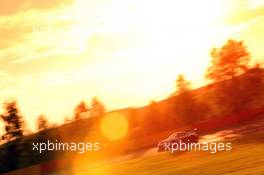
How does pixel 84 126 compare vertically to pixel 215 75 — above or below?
below

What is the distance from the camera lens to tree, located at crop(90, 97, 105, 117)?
5434cm

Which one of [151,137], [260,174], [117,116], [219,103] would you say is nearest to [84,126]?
[117,116]

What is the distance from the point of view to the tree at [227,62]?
47250mm

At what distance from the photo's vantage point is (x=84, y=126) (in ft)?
157

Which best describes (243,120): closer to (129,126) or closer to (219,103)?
(219,103)

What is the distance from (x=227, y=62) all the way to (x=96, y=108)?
731 inches

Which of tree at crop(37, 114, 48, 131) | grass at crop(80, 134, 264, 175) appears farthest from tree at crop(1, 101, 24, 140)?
grass at crop(80, 134, 264, 175)

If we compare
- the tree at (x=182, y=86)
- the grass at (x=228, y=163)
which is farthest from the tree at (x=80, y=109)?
the grass at (x=228, y=163)

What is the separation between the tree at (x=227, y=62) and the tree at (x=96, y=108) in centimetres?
1358

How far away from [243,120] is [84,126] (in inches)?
646

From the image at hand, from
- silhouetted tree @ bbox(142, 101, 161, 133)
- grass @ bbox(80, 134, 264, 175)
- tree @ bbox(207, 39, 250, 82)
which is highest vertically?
tree @ bbox(207, 39, 250, 82)

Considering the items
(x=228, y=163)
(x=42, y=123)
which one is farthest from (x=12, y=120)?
(x=228, y=163)

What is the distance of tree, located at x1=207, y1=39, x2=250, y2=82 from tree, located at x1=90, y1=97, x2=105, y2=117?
13577 millimetres

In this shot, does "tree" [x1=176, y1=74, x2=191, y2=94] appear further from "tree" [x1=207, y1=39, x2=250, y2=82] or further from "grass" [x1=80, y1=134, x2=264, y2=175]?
"grass" [x1=80, y1=134, x2=264, y2=175]
